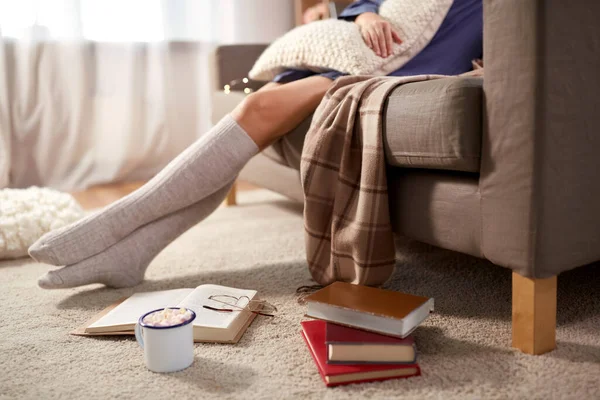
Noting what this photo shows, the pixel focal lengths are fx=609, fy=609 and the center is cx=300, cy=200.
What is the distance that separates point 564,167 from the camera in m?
0.84

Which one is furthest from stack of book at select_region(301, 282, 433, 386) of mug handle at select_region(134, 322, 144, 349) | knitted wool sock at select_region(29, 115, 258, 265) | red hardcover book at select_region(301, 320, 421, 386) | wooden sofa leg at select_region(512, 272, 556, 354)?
knitted wool sock at select_region(29, 115, 258, 265)

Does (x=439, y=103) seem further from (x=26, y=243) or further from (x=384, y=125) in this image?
(x=26, y=243)

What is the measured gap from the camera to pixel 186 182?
123cm

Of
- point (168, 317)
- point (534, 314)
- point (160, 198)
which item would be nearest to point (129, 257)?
point (160, 198)

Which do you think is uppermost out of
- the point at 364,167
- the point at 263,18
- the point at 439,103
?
the point at 263,18

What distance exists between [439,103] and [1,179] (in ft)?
6.50

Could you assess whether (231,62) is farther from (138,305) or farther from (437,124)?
(437,124)

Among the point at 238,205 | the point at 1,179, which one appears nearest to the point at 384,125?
the point at 238,205

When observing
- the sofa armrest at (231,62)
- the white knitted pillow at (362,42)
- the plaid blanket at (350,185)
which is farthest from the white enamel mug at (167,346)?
the sofa armrest at (231,62)

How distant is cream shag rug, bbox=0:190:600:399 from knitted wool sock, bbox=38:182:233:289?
0.03 metres

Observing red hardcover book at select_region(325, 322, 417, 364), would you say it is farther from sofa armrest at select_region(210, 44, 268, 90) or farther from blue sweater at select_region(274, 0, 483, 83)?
sofa armrest at select_region(210, 44, 268, 90)

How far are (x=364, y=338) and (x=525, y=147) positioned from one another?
337 mm

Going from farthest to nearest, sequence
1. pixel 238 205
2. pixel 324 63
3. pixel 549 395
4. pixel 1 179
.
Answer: pixel 1 179 < pixel 238 205 < pixel 324 63 < pixel 549 395

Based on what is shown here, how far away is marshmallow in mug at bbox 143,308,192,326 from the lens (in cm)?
86
